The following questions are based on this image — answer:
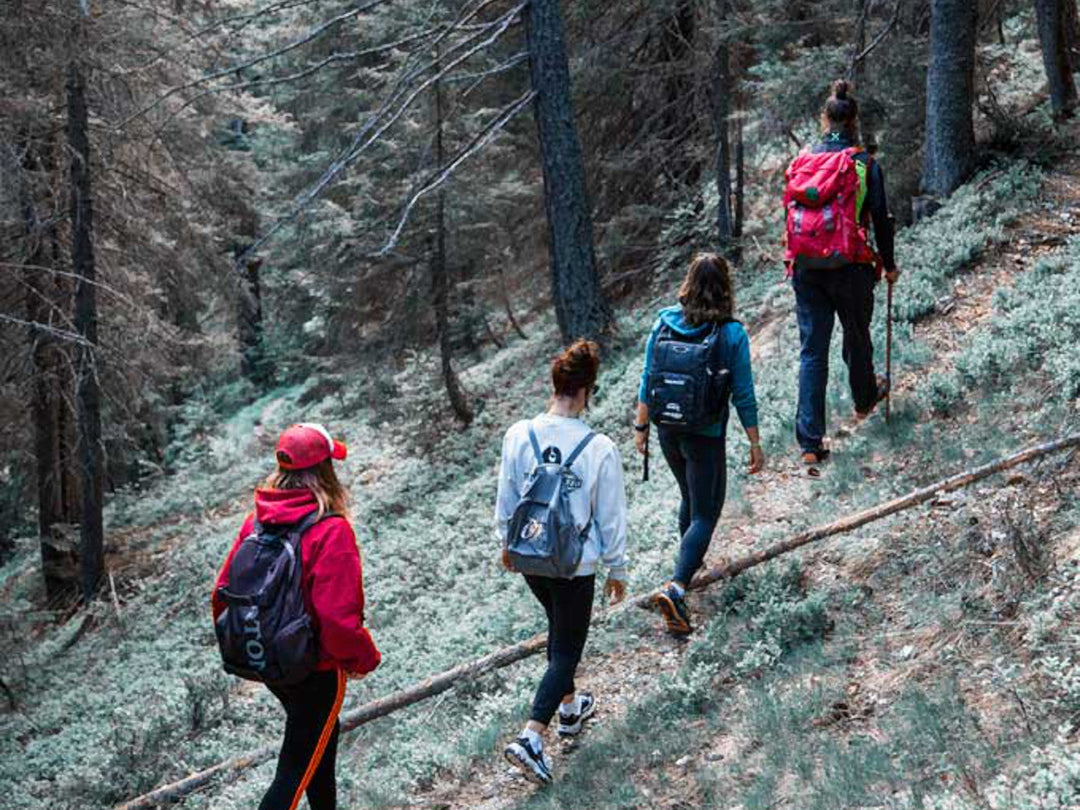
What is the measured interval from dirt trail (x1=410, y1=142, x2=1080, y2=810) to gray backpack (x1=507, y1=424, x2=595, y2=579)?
4.13 ft

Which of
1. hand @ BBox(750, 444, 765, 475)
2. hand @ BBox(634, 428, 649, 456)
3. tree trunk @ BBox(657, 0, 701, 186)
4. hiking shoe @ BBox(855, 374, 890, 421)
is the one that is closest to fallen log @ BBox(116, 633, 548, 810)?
hand @ BBox(634, 428, 649, 456)

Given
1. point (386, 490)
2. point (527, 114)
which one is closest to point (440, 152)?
point (527, 114)

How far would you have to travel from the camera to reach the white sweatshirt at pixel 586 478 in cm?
518

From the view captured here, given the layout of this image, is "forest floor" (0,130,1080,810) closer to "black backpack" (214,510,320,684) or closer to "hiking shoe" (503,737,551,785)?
"hiking shoe" (503,737,551,785)

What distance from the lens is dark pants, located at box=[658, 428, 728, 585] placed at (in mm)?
6340

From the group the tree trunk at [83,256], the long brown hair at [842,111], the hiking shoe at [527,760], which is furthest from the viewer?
the tree trunk at [83,256]

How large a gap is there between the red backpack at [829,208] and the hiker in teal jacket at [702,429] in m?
1.49

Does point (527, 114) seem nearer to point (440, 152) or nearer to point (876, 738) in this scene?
point (440, 152)

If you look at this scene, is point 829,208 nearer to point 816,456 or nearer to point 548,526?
point 816,456

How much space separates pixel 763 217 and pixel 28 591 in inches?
536

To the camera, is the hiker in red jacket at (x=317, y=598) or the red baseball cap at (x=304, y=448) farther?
the red baseball cap at (x=304, y=448)

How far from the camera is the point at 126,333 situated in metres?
16.0

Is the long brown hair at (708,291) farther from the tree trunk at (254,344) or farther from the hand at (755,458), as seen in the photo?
the tree trunk at (254,344)

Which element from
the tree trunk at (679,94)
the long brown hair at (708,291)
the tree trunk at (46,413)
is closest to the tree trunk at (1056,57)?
the tree trunk at (679,94)
